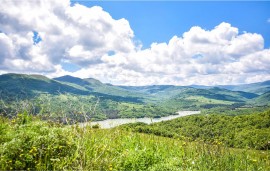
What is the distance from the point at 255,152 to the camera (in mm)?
10125

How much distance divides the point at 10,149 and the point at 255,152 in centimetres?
872

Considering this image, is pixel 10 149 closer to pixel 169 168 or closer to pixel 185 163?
pixel 169 168

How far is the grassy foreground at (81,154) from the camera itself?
6.06m

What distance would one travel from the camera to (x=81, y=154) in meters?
6.35

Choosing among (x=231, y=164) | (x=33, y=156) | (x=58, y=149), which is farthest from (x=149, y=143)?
(x=33, y=156)

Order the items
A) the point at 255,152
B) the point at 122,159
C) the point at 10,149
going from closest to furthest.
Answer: the point at 10,149, the point at 122,159, the point at 255,152

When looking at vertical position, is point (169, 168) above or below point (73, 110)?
below

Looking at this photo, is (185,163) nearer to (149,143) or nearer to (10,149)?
(149,143)

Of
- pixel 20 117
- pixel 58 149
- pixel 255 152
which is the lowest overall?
pixel 255 152

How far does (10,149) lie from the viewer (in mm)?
6043

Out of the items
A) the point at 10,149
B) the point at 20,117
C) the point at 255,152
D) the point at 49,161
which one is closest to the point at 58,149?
the point at 49,161

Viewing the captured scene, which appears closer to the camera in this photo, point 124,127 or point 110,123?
point 110,123

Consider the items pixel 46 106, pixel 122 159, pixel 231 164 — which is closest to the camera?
pixel 122 159

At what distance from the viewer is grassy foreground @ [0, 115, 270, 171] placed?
606 centimetres
